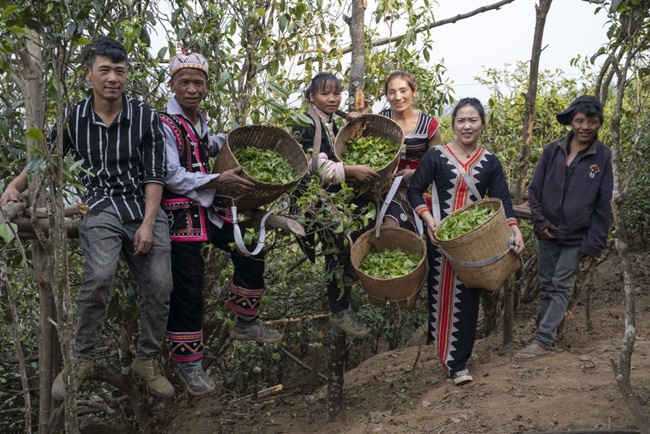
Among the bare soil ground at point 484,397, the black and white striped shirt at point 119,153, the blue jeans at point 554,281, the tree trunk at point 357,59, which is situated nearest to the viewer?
the black and white striped shirt at point 119,153

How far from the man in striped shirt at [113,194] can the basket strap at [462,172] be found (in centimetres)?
177

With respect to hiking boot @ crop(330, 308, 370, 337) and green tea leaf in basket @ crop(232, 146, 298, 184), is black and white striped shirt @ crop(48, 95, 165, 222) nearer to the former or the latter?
green tea leaf in basket @ crop(232, 146, 298, 184)

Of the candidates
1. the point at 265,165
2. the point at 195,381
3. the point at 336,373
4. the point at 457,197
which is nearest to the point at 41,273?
the point at 195,381

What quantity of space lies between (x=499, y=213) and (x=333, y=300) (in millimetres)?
1199

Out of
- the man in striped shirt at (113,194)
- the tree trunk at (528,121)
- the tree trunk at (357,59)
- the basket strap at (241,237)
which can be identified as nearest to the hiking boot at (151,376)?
the man in striped shirt at (113,194)

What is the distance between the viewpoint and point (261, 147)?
4301 mm

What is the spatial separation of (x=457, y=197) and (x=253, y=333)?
5.03 ft

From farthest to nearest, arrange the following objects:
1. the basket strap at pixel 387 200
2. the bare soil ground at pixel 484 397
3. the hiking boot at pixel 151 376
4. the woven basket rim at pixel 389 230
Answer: the basket strap at pixel 387 200
the woven basket rim at pixel 389 230
the bare soil ground at pixel 484 397
the hiking boot at pixel 151 376

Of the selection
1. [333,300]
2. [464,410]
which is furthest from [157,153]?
[464,410]

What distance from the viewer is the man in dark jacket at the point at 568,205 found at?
195 inches

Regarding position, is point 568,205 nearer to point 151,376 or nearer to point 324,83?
point 324,83

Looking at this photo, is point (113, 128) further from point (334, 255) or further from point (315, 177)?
point (334, 255)

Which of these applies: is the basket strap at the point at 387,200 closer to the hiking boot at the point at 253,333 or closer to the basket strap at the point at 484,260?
the basket strap at the point at 484,260

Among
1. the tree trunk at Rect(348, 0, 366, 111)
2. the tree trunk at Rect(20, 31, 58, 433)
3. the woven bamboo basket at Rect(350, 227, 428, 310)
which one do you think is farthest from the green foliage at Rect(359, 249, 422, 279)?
the tree trunk at Rect(20, 31, 58, 433)
